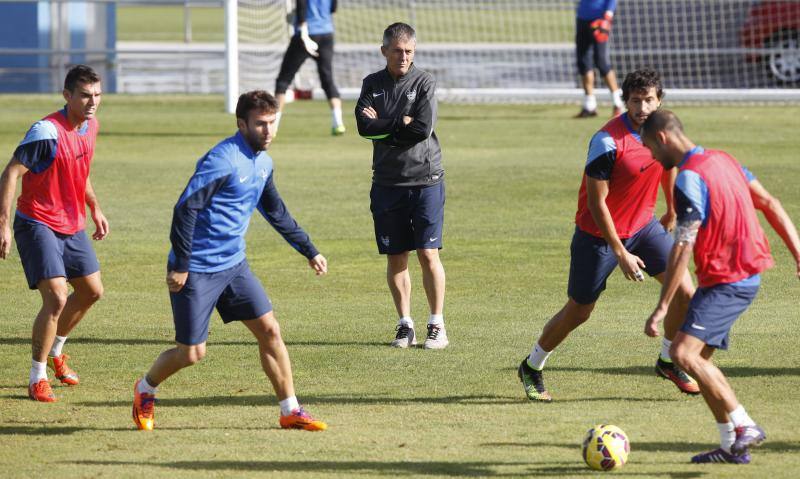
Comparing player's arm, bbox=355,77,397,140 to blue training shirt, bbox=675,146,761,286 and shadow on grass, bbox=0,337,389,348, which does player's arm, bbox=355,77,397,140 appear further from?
blue training shirt, bbox=675,146,761,286

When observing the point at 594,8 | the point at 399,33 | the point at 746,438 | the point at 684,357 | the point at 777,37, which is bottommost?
the point at 746,438

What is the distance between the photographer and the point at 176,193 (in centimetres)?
1633

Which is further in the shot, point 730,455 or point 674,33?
point 674,33

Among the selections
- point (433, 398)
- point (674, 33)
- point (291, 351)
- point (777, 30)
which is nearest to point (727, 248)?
point (433, 398)

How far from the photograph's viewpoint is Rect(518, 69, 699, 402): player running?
7.66 meters

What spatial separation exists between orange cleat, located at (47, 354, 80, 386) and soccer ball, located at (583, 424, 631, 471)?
11.9ft

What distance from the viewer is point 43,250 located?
320 inches

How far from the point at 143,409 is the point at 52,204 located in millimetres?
1617

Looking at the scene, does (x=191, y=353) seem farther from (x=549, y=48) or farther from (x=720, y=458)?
(x=549, y=48)

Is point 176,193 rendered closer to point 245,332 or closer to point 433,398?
point 245,332

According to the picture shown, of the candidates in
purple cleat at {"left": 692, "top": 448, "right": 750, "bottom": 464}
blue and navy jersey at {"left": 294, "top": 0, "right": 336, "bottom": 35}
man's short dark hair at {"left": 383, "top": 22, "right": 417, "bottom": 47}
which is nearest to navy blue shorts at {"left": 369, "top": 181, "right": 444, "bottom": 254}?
man's short dark hair at {"left": 383, "top": 22, "right": 417, "bottom": 47}

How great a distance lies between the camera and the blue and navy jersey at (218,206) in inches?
273

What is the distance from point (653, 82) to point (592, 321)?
3.23 metres

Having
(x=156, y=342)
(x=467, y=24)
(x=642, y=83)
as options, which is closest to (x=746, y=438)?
(x=642, y=83)
